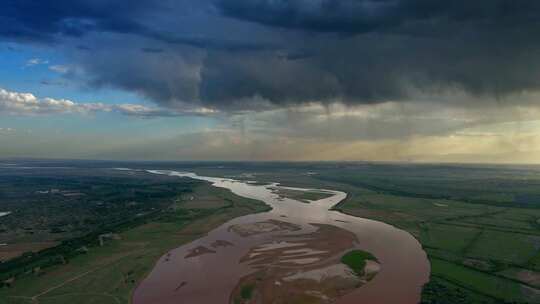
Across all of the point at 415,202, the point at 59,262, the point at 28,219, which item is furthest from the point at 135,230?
the point at 415,202

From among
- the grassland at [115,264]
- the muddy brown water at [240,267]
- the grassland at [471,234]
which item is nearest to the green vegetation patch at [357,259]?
the muddy brown water at [240,267]

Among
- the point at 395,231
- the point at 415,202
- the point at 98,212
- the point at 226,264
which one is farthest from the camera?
the point at 415,202

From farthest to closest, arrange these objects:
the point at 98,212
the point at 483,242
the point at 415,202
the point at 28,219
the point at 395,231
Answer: the point at 415,202 < the point at 98,212 < the point at 28,219 < the point at 395,231 < the point at 483,242

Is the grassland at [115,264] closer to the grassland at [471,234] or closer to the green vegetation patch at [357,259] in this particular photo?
the green vegetation patch at [357,259]

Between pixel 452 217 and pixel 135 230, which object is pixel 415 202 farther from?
pixel 135 230

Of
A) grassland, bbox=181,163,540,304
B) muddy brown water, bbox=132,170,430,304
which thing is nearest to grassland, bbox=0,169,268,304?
muddy brown water, bbox=132,170,430,304
